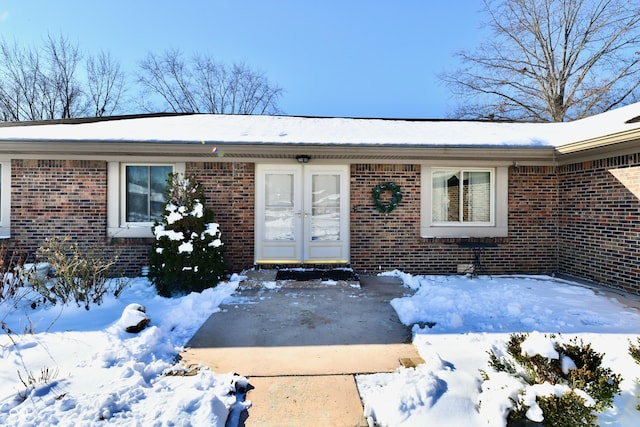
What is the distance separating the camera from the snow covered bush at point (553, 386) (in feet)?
6.75

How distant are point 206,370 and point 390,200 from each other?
16.3ft

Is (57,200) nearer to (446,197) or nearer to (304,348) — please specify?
(304,348)

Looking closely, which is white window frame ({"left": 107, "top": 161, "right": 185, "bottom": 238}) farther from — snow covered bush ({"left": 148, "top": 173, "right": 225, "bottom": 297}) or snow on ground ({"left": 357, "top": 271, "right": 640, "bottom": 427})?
snow on ground ({"left": 357, "top": 271, "right": 640, "bottom": 427})

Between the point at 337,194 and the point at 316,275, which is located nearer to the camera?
the point at 316,275

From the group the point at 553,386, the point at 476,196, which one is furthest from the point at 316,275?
the point at 553,386

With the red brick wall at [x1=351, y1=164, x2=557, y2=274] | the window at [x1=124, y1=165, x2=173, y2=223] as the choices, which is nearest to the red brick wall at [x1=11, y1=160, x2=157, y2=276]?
the window at [x1=124, y1=165, x2=173, y2=223]

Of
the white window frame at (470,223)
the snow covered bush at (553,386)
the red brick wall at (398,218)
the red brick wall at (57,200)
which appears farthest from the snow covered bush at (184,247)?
the snow covered bush at (553,386)

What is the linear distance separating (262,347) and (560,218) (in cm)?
697

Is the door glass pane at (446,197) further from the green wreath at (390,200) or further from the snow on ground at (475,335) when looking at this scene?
the snow on ground at (475,335)

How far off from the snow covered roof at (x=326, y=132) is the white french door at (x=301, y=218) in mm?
Answer: 747

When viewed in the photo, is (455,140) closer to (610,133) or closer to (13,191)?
(610,133)

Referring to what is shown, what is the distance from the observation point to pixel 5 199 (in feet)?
21.3

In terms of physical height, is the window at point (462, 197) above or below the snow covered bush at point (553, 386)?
above

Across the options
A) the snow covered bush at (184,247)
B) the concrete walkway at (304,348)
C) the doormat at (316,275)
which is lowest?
the concrete walkway at (304,348)
